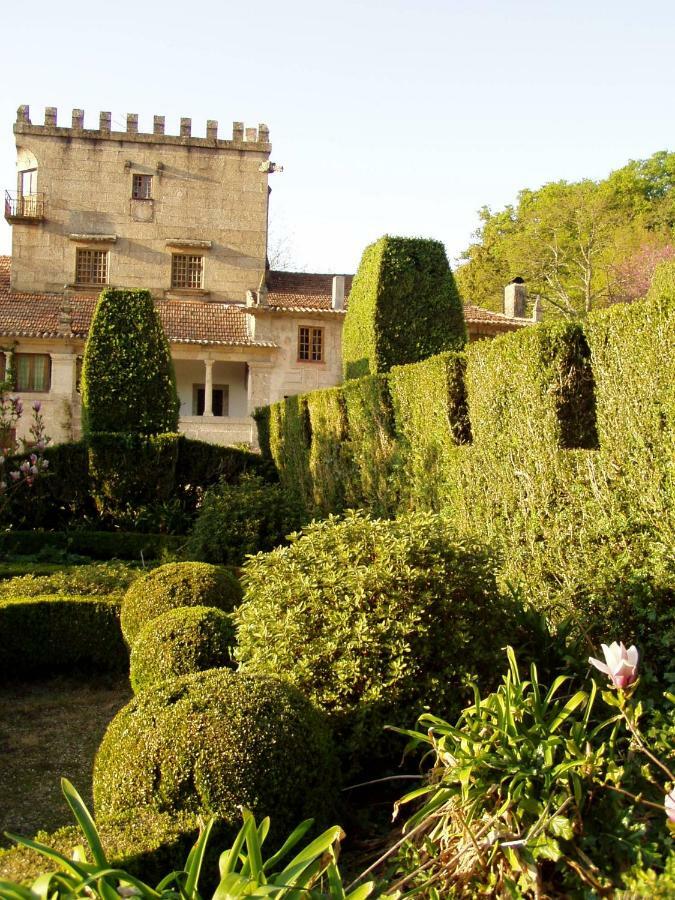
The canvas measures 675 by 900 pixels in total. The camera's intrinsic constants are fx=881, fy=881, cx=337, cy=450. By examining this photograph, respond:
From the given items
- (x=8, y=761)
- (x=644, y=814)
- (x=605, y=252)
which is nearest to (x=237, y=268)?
(x=605, y=252)

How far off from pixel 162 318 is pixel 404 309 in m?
20.3

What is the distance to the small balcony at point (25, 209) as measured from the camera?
3441cm

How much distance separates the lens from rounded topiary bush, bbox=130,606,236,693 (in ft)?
17.6

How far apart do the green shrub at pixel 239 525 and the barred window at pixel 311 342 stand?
70.6 feet

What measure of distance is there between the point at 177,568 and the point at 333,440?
4.79 metres

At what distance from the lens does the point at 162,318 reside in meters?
32.3

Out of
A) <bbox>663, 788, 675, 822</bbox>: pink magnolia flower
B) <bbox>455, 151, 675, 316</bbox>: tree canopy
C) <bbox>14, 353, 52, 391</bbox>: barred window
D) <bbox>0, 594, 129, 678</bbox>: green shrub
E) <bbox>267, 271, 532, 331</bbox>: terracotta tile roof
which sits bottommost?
<bbox>0, 594, 129, 678</bbox>: green shrub

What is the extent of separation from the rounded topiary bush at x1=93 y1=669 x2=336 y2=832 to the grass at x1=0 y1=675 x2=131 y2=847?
46.3 inches

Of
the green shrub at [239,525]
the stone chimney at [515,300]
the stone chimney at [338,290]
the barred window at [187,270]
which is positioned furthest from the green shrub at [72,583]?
the stone chimney at [515,300]

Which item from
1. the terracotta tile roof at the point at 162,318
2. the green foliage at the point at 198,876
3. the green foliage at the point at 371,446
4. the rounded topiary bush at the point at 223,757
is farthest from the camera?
the terracotta tile roof at the point at 162,318

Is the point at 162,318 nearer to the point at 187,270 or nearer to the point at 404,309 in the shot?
the point at 187,270

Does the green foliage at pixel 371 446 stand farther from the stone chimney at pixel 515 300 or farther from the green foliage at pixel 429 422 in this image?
the stone chimney at pixel 515 300

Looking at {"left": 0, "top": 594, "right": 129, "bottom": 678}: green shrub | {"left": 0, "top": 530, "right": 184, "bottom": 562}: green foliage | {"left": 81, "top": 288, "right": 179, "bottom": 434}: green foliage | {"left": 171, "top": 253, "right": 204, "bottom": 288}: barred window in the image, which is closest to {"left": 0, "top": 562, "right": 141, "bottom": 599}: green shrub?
{"left": 0, "top": 594, "right": 129, "bottom": 678}: green shrub

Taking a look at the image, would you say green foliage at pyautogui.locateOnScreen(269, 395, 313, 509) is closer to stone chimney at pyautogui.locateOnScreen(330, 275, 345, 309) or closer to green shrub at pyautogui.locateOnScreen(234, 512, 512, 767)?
green shrub at pyautogui.locateOnScreen(234, 512, 512, 767)
